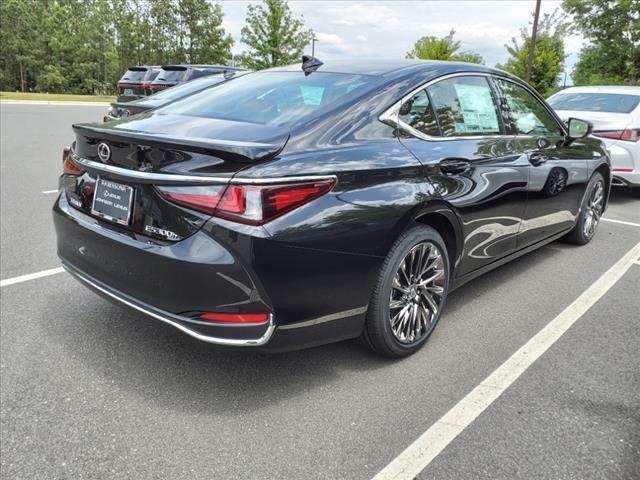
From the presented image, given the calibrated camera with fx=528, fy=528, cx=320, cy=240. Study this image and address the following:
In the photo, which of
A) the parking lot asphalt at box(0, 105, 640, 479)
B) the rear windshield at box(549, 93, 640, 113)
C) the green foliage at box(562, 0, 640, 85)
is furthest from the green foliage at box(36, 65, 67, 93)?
the parking lot asphalt at box(0, 105, 640, 479)

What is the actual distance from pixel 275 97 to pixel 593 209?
383 cm

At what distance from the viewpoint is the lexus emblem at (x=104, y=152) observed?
2529 mm

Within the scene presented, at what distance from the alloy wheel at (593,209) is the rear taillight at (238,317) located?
406cm

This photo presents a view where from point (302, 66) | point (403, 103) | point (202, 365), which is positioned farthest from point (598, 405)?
point (302, 66)

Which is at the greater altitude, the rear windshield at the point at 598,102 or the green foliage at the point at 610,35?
the green foliage at the point at 610,35

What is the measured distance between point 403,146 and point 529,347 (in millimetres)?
1452

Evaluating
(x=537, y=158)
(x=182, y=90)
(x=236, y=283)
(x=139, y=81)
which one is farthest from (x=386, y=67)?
(x=139, y=81)

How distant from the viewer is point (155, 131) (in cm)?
255

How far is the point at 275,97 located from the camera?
301 centimetres

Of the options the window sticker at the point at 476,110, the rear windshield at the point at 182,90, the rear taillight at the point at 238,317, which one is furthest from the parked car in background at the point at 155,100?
the rear taillight at the point at 238,317

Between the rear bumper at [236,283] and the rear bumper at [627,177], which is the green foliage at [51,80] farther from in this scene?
the rear bumper at [236,283]

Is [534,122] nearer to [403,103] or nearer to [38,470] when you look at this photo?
[403,103]

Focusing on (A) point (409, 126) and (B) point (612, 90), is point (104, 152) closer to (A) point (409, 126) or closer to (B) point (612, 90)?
(A) point (409, 126)

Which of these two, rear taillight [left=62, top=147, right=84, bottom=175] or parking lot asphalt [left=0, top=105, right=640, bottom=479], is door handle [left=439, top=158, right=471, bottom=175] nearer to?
parking lot asphalt [left=0, top=105, right=640, bottom=479]
